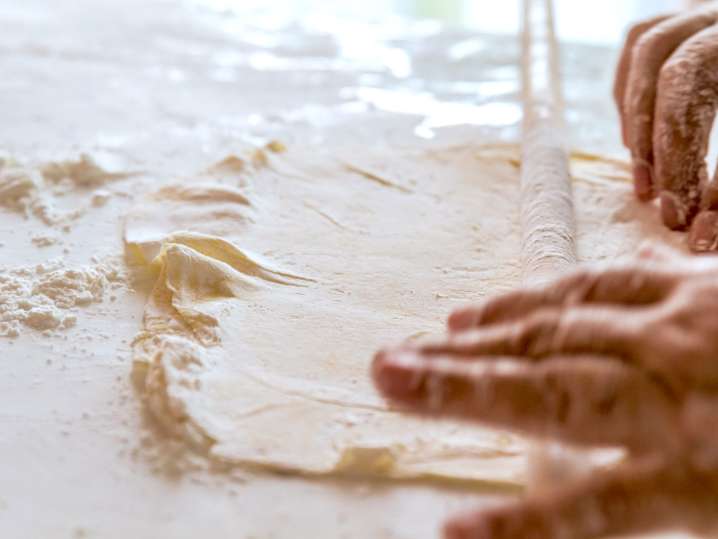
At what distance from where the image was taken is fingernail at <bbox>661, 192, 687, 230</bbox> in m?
1.63

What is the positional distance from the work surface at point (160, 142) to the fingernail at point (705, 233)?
0.48 metres

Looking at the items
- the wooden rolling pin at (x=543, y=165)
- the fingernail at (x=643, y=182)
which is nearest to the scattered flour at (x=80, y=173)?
the wooden rolling pin at (x=543, y=165)

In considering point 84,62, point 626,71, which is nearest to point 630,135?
A: point 626,71

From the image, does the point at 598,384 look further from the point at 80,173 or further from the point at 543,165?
the point at 80,173

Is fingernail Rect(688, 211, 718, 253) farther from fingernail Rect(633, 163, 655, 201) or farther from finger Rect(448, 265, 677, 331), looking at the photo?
finger Rect(448, 265, 677, 331)

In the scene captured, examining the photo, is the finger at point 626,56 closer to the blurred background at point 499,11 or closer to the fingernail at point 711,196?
the fingernail at point 711,196

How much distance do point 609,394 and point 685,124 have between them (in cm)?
96

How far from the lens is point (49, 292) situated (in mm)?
1426

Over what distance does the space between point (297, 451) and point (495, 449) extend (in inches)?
9.5

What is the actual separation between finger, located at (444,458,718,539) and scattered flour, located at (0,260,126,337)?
825mm

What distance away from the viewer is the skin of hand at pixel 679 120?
1.59 m

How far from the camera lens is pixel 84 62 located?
258cm

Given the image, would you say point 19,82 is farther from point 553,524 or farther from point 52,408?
point 553,524

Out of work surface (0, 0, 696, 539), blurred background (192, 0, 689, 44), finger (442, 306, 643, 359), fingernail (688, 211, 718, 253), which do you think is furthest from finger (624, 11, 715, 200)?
blurred background (192, 0, 689, 44)
